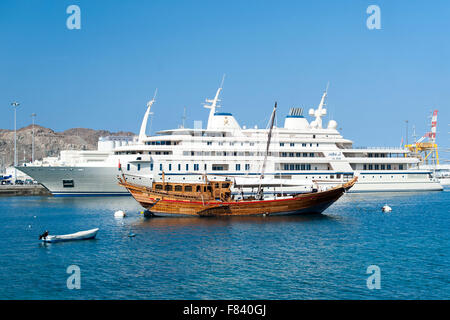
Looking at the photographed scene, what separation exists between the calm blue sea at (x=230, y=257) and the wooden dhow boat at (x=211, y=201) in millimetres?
1417

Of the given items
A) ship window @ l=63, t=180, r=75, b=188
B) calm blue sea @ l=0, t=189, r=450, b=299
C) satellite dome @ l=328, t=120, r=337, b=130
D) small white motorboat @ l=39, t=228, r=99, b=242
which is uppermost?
satellite dome @ l=328, t=120, r=337, b=130

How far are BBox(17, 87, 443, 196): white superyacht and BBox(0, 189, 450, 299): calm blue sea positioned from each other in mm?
13297

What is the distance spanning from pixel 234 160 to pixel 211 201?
18706mm

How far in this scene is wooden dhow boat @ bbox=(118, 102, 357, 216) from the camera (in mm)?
41250

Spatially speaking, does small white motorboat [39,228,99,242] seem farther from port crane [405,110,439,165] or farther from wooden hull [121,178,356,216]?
port crane [405,110,439,165]

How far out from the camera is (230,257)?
26109 millimetres

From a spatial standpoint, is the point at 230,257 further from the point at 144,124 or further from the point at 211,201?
the point at 144,124

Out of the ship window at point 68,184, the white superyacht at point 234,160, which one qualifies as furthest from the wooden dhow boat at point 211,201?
the ship window at point 68,184

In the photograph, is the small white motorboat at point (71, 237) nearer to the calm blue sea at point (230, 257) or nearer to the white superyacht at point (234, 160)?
the calm blue sea at point (230, 257)

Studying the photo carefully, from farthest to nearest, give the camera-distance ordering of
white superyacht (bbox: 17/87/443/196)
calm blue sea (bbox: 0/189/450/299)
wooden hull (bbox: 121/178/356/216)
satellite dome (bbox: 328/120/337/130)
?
satellite dome (bbox: 328/120/337/130) < white superyacht (bbox: 17/87/443/196) < wooden hull (bbox: 121/178/356/216) < calm blue sea (bbox: 0/189/450/299)

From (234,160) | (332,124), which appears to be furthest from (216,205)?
(332,124)

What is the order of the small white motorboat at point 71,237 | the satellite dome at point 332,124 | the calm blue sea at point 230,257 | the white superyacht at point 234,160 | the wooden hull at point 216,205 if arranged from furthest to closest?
the satellite dome at point 332,124 → the white superyacht at point 234,160 → the wooden hull at point 216,205 → the small white motorboat at point 71,237 → the calm blue sea at point 230,257

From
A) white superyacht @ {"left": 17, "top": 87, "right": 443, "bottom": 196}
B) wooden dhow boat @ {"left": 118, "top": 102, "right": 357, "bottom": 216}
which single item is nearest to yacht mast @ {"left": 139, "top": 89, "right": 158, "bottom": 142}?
white superyacht @ {"left": 17, "top": 87, "right": 443, "bottom": 196}

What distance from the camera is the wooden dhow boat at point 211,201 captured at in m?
41.2
